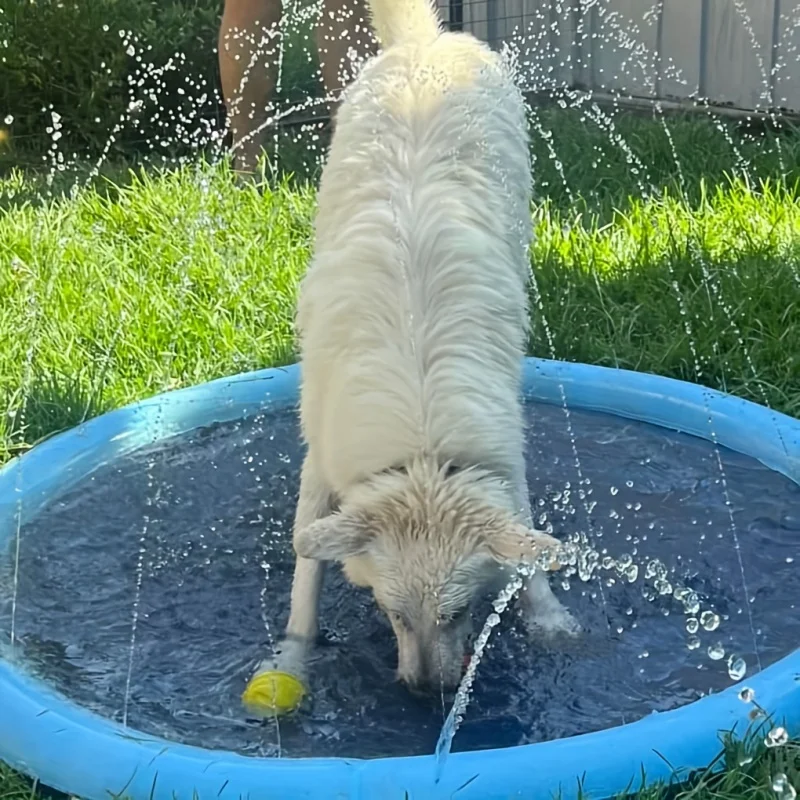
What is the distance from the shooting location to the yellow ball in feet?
10.1

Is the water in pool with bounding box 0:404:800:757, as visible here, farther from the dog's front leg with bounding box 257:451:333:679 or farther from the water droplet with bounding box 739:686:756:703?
the water droplet with bounding box 739:686:756:703

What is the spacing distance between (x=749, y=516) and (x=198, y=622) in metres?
1.82

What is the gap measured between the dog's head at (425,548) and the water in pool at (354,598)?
0.21 metres

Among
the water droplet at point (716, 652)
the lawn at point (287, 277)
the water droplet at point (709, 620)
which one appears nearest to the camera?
the water droplet at point (716, 652)

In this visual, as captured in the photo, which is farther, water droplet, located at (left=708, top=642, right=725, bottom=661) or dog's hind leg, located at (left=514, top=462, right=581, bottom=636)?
dog's hind leg, located at (left=514, top=462, right=581, bottom=636)

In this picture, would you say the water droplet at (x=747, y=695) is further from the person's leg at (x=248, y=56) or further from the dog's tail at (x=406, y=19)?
the person's leg at (x=248, y=56)

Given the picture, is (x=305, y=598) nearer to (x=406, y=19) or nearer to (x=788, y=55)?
(x=406, y=19)

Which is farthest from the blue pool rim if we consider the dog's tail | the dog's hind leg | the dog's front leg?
the dog's tail

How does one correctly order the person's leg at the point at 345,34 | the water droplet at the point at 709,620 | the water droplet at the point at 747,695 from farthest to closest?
the person's leg at the point at 345,34, the water droplet at the point at 709,620, the water droplet at the point at 747,695

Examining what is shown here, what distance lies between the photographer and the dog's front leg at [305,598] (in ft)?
10.8

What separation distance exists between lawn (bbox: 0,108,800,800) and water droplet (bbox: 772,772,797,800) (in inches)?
92.1

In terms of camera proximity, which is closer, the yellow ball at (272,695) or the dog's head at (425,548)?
the dog's head at (425,548)

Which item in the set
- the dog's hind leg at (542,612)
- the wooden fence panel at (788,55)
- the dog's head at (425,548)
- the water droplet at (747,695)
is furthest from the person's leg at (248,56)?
the water droplet at (747,695)

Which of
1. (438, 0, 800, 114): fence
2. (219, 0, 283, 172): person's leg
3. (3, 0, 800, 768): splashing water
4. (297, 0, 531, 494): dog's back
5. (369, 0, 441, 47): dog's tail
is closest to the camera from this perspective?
(297, 0, 531, 494): dog's back
